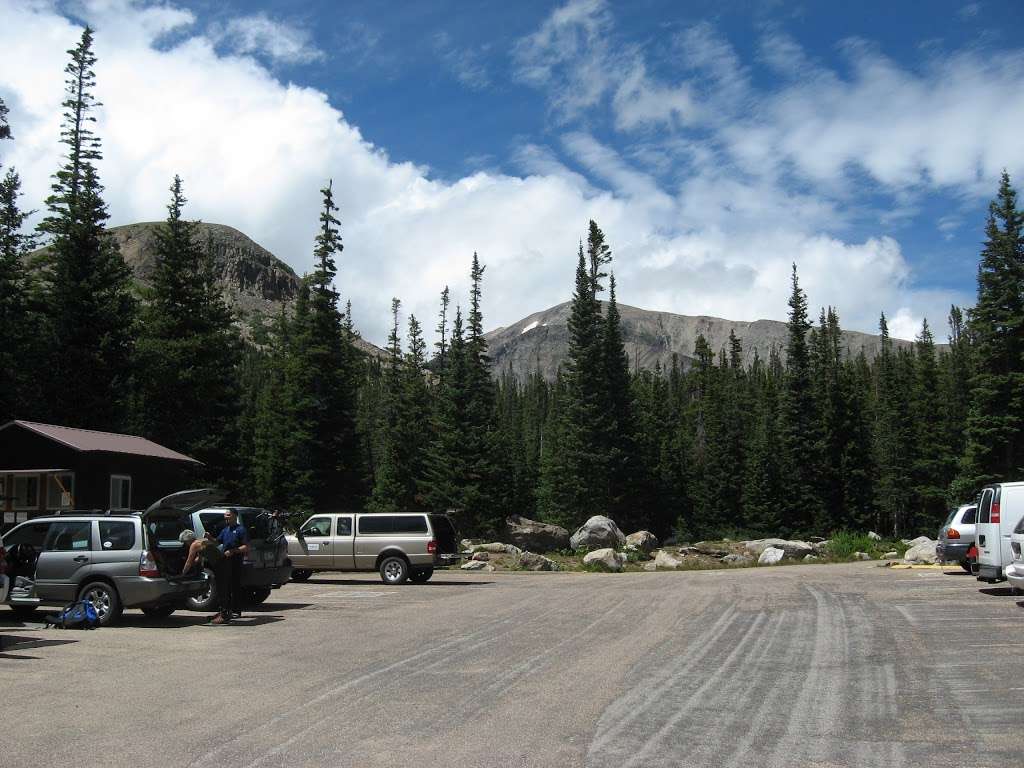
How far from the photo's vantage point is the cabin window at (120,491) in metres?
24.6

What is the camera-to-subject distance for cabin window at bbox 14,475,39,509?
2303 cm

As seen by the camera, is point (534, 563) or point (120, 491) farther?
point (534, 563)

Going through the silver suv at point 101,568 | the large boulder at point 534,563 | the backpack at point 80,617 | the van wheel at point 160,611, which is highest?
the silver suv at point 101,568

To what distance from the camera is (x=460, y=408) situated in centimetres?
5728

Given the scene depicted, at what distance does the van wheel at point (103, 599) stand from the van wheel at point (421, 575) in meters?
10.1

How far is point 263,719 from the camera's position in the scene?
764 cm

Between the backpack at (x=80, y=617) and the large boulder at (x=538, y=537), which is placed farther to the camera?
the large boulder at (x=538, y=537)

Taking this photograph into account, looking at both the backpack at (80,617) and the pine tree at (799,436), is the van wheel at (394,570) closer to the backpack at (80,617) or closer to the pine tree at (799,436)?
the backpack at (80,617)

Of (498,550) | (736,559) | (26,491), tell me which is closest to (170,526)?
(26,491)

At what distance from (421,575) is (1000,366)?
39.3m

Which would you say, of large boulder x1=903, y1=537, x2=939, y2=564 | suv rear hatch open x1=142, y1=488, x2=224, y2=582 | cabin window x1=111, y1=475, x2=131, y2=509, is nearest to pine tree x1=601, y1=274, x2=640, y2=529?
large boulder x1=903, y1=537, x2=939, y2=564

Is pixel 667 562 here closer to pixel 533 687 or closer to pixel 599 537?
pixel 599 537

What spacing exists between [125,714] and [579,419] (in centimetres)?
5265

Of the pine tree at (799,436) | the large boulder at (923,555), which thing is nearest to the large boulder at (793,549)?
the large boulder at (923,555)
